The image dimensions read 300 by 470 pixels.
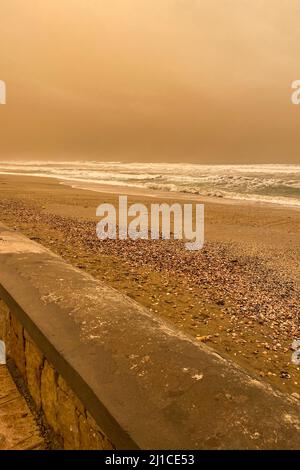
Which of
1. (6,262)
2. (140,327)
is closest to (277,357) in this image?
(140,327)

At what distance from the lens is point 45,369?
6.89 ft

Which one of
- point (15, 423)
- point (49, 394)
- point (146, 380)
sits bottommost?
point (15, 423)

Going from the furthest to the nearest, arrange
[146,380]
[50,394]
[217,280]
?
[217,280] < [50,394] < [146,380]

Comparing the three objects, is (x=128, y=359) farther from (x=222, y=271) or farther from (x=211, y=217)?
(x=211, y=217)

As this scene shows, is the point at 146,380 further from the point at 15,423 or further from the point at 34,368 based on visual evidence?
the point at 15,423

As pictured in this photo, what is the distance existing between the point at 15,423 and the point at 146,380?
1.08 metres

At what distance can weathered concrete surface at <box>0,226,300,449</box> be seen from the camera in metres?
1.37

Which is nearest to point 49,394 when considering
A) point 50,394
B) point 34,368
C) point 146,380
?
point 50,394

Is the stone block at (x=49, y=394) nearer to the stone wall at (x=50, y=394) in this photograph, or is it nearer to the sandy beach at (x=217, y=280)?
the stone wall at (x=50, y=394)

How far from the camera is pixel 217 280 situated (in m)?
5.37

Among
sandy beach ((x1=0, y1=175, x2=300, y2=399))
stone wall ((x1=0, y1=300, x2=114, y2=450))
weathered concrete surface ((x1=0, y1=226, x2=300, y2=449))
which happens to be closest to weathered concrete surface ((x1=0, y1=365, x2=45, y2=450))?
stone wall ((x1=0, y1=300, x2=114, y2=450))

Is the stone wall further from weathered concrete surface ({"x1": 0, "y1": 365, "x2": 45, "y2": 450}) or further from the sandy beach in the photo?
the sandy beach

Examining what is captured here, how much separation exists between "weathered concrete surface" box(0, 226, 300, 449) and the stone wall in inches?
3.7

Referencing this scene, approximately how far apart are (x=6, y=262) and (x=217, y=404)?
2.32m
